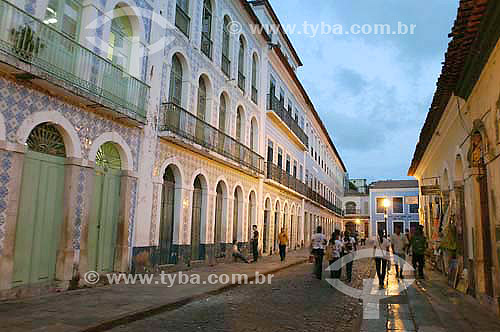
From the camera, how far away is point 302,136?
31.1 meters

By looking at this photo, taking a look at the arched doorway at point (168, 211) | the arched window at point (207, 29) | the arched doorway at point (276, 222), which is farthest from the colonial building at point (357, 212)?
the arched doorway at point (168, 211)

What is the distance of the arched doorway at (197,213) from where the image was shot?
15.0 metres

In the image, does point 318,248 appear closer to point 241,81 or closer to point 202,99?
point 202,99

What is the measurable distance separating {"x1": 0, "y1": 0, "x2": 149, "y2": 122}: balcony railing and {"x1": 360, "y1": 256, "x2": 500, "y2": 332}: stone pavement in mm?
7201

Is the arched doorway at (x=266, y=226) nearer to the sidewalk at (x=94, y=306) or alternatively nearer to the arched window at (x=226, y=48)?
the arched window at (x=226, y=48)

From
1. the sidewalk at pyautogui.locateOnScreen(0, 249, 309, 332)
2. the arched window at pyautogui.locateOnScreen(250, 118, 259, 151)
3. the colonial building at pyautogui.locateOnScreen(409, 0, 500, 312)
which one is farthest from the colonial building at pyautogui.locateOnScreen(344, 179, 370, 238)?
the sidewalk at pyautogui.locateOnScreen(0, 249, 309, 332)

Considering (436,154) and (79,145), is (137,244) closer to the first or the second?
(79,145)

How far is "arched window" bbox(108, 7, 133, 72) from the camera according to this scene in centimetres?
1098

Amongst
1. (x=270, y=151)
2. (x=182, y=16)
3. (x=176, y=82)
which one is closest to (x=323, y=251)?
(x=176, y=82)

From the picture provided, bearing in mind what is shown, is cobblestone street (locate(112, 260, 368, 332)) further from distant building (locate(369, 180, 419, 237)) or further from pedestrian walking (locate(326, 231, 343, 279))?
distant building (locate(369, 180, 419, 237))

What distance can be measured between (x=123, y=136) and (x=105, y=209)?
1.88m

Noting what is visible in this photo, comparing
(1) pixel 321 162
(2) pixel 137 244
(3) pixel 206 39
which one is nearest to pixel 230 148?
(3) pixel 206 39

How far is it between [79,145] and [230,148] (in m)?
8.29

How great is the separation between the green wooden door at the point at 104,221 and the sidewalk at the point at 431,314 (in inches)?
253
